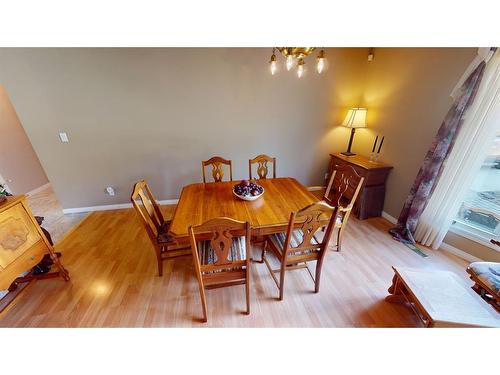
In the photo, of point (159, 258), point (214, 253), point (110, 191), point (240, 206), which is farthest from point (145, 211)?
point (110, 191)

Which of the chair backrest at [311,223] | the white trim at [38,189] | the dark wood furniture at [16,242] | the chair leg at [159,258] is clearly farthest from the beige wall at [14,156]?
the chair backrest at [311,223]

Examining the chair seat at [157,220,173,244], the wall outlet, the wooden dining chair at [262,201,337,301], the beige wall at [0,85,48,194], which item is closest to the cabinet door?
the chair seat at [157,220,173,244]

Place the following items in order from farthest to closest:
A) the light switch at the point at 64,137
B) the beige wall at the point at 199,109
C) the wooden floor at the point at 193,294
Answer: the light switch at the point at 64,137 → the beige wall at the point at 199,109 → the wooden floor at the point at 193,294

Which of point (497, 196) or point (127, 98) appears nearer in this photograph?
point (497, 196)

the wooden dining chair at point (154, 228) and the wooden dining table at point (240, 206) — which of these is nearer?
the wooden dining table at point (240, 206)

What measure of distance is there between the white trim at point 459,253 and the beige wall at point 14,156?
642cm

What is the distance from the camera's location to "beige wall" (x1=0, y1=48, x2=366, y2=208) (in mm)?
2266

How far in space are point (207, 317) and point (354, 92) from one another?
3.47 metres

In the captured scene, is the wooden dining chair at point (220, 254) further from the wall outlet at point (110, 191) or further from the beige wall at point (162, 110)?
the wall outlet at point (110, 191)

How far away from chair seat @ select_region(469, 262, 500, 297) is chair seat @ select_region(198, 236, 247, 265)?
5.42ft

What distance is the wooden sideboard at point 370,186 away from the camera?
2.36m

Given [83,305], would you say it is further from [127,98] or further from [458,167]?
[458,167]

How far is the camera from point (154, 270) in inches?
71.6
